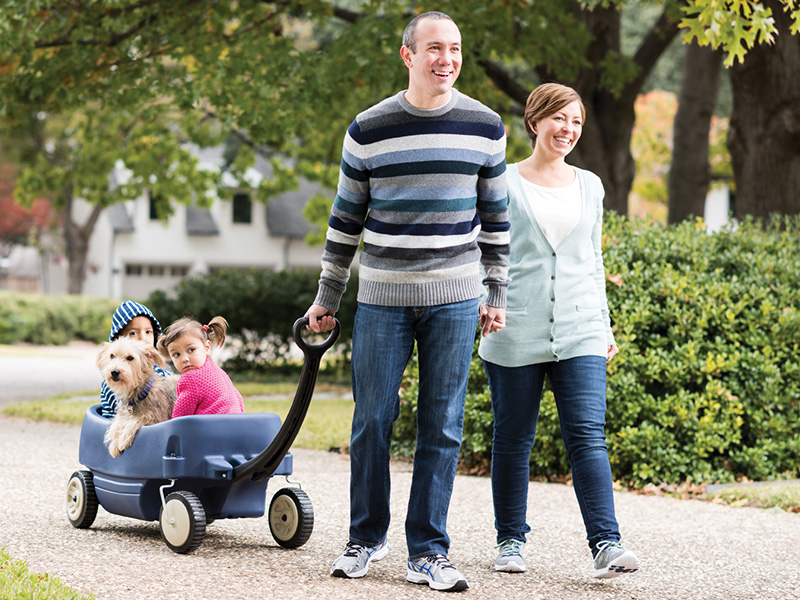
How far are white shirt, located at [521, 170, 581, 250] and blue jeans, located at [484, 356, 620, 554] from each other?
529mm

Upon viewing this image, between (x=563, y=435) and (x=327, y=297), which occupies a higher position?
(x=327, y=297)

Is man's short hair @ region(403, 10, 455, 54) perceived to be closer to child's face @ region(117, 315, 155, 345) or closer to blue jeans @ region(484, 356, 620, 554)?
blue jeans @ region(484, 356, 620, 554)

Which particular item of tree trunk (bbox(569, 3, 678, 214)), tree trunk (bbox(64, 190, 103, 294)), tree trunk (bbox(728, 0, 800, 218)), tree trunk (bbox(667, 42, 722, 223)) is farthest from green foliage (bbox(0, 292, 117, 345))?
tree trunk (bbox(728, 0, 800, 218))

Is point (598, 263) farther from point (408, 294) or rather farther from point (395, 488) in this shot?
point (395, 488)

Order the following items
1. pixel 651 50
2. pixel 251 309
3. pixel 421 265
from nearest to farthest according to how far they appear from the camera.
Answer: pixel 421 265 < pixel 651 50 < pixel 251 309

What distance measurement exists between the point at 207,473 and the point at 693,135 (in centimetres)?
1183

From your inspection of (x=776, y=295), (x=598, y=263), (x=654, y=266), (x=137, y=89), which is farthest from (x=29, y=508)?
(x=137, y=89)

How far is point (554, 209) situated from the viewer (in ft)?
13.6

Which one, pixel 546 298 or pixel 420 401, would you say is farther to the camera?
pixel 546 298

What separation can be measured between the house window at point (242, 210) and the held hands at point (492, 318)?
35171mm

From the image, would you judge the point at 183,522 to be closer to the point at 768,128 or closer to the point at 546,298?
the point at 546,298

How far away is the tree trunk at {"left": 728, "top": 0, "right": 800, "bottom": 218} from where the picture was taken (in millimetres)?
10523

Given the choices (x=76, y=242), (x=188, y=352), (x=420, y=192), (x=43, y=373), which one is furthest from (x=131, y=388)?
(x=76, y=242)

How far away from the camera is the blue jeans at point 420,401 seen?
12.4 ft
